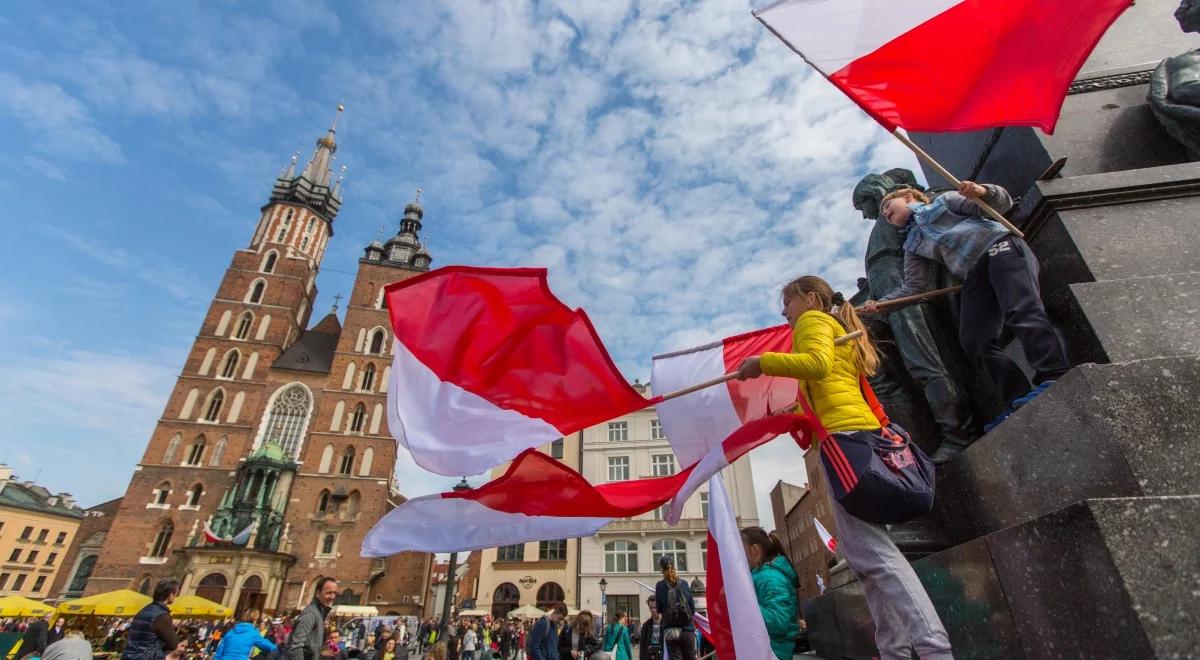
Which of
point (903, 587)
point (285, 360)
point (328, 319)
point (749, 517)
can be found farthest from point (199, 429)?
point (903, 587)

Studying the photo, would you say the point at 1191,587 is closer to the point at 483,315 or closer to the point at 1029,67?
the point at 1029,67

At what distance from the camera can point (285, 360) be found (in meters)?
37.4

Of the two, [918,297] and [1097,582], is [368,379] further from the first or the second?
[1097,582]

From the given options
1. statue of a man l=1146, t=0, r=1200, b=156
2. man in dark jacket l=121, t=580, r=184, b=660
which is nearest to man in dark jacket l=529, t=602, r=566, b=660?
man in dark jacket l=121, t=580, r=184, b=660

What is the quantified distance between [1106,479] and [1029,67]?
7.08 ft

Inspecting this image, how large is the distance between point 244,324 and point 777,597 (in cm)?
4283

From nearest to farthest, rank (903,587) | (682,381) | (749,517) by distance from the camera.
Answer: (903,587) → (682,381) → (749,517)

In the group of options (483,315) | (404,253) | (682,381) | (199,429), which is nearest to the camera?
(483,315)

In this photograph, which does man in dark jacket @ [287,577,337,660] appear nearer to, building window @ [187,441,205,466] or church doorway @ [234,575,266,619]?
church doorway @ [234,575,266,619]

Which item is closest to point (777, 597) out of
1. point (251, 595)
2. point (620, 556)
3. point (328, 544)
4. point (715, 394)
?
point (715, 394)

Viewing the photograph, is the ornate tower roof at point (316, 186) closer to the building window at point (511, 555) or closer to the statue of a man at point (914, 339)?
the building window at point (511, 555)

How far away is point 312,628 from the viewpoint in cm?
523

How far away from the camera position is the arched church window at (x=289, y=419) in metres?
34.4

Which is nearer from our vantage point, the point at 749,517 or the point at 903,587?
the point at 903,587
